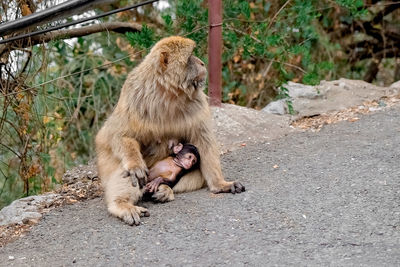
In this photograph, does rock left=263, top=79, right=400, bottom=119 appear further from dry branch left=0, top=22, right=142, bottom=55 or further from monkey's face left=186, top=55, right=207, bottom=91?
monkey's face left=186, top=55, right=207, bottom=91

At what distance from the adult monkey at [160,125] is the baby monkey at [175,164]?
0.05 m

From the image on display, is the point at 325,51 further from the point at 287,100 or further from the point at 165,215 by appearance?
the point at 165,215

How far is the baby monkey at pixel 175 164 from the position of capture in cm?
495

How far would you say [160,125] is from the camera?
493 centimetres

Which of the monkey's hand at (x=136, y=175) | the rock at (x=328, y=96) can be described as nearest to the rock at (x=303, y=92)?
the rock at (x=328, y=96)

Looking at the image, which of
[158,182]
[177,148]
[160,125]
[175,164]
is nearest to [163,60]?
[160,125]

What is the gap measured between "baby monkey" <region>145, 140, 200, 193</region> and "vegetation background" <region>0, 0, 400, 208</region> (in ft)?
3.72

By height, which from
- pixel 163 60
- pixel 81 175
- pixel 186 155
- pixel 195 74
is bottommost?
pixel 81 175

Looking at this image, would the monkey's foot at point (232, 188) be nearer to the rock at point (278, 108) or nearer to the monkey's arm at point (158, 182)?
the monkey's arm at point (158, 182)

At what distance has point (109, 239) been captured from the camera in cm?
409

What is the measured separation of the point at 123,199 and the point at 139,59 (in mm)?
4189

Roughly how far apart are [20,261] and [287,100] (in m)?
3.63

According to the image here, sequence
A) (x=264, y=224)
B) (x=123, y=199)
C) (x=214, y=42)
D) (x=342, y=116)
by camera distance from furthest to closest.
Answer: (x=342, y=116) < (x=214, y=42) < (x=123, y=199) < (x=264, y=224)

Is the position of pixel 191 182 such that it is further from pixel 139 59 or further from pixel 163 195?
pixel 139 59
